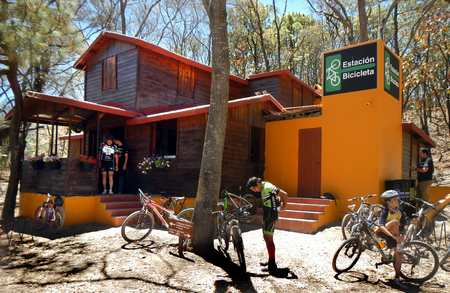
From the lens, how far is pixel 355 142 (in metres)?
10.7

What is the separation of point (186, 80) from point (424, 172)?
971cm

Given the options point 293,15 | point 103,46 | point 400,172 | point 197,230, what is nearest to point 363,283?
point 197,230

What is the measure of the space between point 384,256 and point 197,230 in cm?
321

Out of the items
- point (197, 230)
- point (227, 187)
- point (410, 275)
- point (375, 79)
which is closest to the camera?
point (410, 275)

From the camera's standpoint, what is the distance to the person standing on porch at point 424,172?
10.4 meters

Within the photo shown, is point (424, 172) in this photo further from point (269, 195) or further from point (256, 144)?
point (269, 195)

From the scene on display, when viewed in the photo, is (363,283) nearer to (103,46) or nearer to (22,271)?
(22,271)

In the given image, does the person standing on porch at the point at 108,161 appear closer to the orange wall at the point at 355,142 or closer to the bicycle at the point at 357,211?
the orange wall at the point at 355,142

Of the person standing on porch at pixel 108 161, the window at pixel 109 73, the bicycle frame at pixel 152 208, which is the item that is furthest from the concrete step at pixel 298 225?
the window at pixel 109 73

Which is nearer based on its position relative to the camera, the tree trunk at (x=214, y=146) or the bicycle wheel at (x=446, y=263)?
the bicycle wheel at (x=446, y=263)

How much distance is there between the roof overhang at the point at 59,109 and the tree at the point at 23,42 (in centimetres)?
59

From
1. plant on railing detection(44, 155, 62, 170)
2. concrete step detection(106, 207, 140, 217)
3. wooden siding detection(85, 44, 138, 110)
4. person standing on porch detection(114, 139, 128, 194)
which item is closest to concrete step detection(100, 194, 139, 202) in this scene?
concrete step detection(106, 207, 140, 217)

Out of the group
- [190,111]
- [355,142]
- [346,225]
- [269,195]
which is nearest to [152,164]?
[190,111]

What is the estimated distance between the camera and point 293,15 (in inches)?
1288
